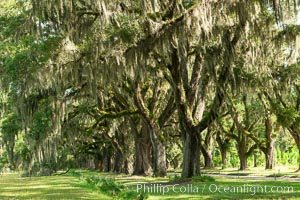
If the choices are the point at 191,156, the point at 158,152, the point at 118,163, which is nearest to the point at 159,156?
the point at 158,152

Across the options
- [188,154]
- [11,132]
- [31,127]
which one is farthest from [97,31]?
[11,132]

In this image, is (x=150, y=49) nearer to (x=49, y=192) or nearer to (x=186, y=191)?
(x=186, y=191)

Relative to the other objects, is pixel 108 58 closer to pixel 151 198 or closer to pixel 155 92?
pixel 151 198

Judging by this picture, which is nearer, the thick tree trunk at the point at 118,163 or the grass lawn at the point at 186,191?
the grass lawn at the point at 186,191

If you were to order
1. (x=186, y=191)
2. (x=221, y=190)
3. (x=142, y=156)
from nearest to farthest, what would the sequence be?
(x=186, y=191), (x=221, y=190), (x=142, y=156)

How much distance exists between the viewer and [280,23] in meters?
13.3

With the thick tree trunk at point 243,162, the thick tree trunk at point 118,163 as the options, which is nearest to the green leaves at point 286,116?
the thick tree trunk at point 243,162

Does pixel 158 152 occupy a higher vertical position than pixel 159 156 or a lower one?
higher

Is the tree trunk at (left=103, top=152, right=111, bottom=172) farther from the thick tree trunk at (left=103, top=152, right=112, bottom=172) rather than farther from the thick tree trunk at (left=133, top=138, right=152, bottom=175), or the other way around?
the thick tree trunk at (left=133, top=138, right=152, bottom=175)

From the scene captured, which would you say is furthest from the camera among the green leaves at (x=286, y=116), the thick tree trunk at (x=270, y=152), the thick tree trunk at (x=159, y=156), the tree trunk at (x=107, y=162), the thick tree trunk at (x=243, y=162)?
the tree trunk at (x=107, y=162)

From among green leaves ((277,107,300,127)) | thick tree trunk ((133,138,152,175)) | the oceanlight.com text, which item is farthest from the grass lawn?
thick tree trunk ((133,138,152,175))

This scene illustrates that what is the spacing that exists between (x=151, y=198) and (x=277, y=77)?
13514 mm

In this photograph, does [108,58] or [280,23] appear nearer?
[280,23]

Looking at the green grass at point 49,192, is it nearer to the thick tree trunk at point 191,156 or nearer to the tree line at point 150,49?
the tree line at point 150,49
